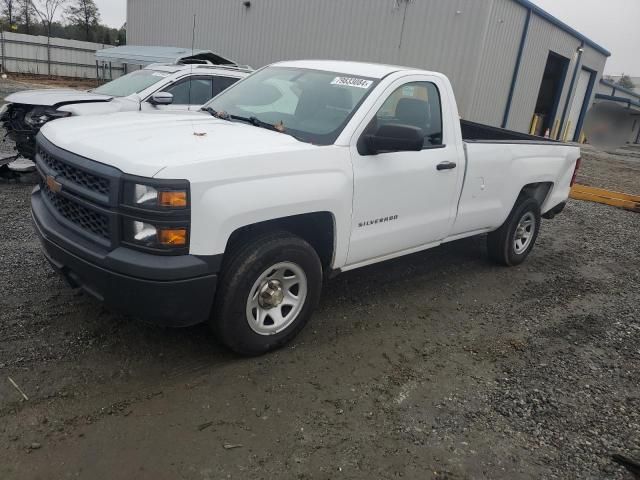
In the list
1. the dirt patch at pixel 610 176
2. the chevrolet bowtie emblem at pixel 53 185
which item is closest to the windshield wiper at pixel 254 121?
the chevrolet bowtie emblem at pixel 53 185

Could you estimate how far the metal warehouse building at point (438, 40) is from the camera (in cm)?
1443

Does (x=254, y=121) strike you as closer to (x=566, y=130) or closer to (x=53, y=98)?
(x=53, y=98)

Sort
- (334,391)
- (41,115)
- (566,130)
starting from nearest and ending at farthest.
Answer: (334,391), (41,115), (566,130)

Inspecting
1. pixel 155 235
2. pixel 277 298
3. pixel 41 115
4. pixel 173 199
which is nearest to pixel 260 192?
pixel 173 199

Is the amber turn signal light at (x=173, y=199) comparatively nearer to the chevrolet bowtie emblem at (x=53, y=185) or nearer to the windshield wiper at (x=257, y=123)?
the chevrolet bowtie emblem at (x=53, y=185)

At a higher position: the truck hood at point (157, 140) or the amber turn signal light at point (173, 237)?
the truck hood at point (157, 140)

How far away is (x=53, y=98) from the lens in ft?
23.9

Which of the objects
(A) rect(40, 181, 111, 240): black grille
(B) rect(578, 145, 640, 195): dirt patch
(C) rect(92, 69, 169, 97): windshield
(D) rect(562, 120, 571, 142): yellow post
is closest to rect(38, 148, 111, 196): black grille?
(A) rect(40, 181, 111, 240): black grille

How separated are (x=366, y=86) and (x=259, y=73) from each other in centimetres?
130

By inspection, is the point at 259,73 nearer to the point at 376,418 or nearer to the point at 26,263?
the point at 26,263

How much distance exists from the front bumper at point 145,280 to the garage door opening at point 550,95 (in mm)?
21245

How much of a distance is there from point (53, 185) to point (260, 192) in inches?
53.5

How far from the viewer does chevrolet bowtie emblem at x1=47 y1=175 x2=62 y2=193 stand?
3.22m

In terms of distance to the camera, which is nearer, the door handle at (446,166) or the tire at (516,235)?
the door handle at (446,166)
